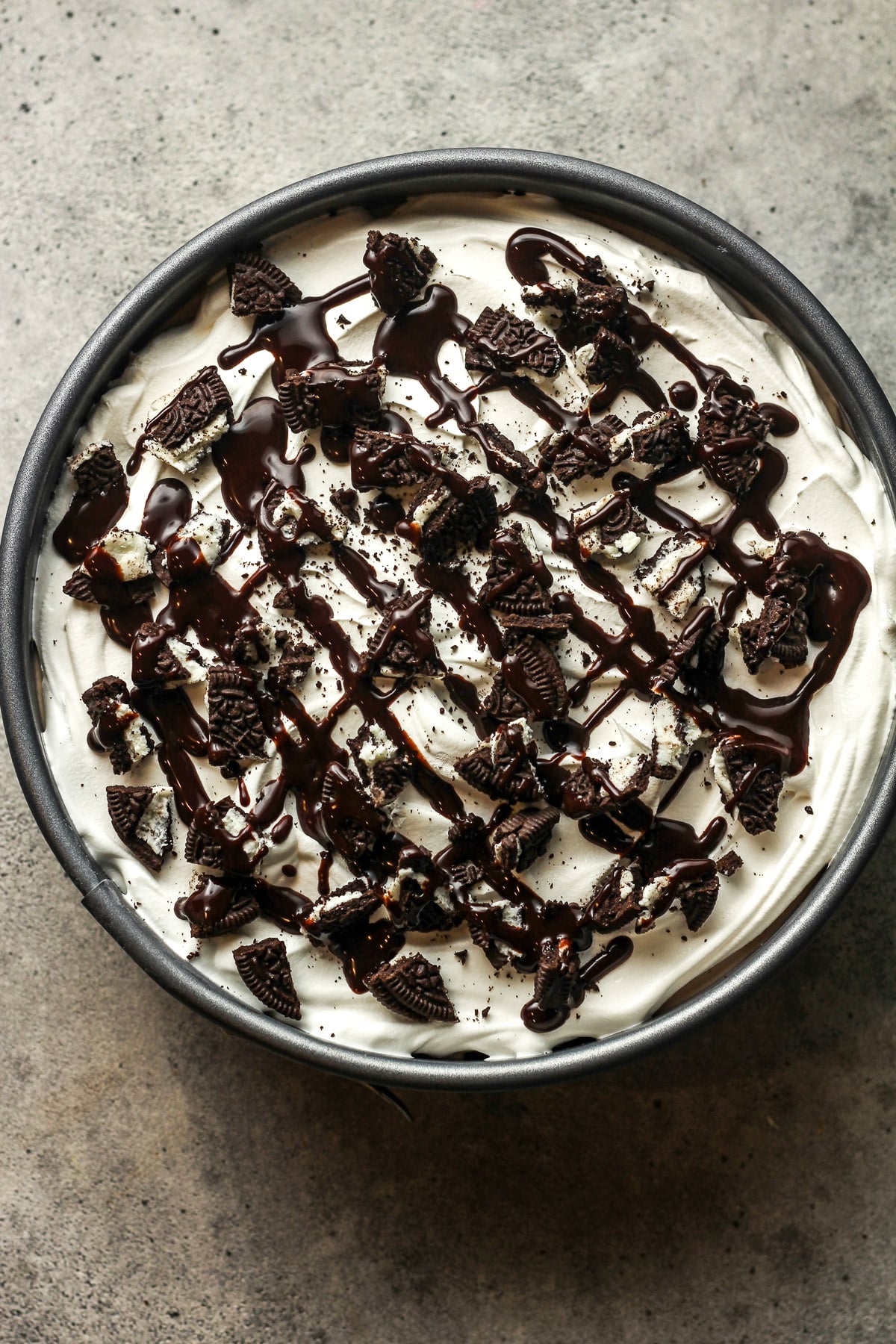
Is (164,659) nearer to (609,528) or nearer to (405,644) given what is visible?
(405,644)

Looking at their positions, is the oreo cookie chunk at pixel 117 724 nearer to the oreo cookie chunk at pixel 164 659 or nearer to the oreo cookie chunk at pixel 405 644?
the oreo cookie chunk at pixel 164 659

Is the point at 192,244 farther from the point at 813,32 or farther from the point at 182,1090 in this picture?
the point at 182,1090

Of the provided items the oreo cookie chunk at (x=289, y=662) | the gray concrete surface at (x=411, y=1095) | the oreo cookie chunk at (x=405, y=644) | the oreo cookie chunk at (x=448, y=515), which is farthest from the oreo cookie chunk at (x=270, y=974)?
the oreo cookie chunk at (x=448, y=515)

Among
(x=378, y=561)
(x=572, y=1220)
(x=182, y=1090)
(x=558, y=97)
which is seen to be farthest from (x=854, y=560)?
(x=182, y=1090)

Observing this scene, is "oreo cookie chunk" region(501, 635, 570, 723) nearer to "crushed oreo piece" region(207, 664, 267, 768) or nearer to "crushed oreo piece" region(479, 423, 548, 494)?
"crushed oreo piece" region(479, 423, 548, 494)

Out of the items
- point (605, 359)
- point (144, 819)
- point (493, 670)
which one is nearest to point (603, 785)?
point (493, 670)

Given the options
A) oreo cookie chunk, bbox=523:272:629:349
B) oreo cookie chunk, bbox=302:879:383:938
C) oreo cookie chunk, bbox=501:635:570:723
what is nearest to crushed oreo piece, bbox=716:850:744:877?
oreo cookie chunk, bbox=501:635:570:723
